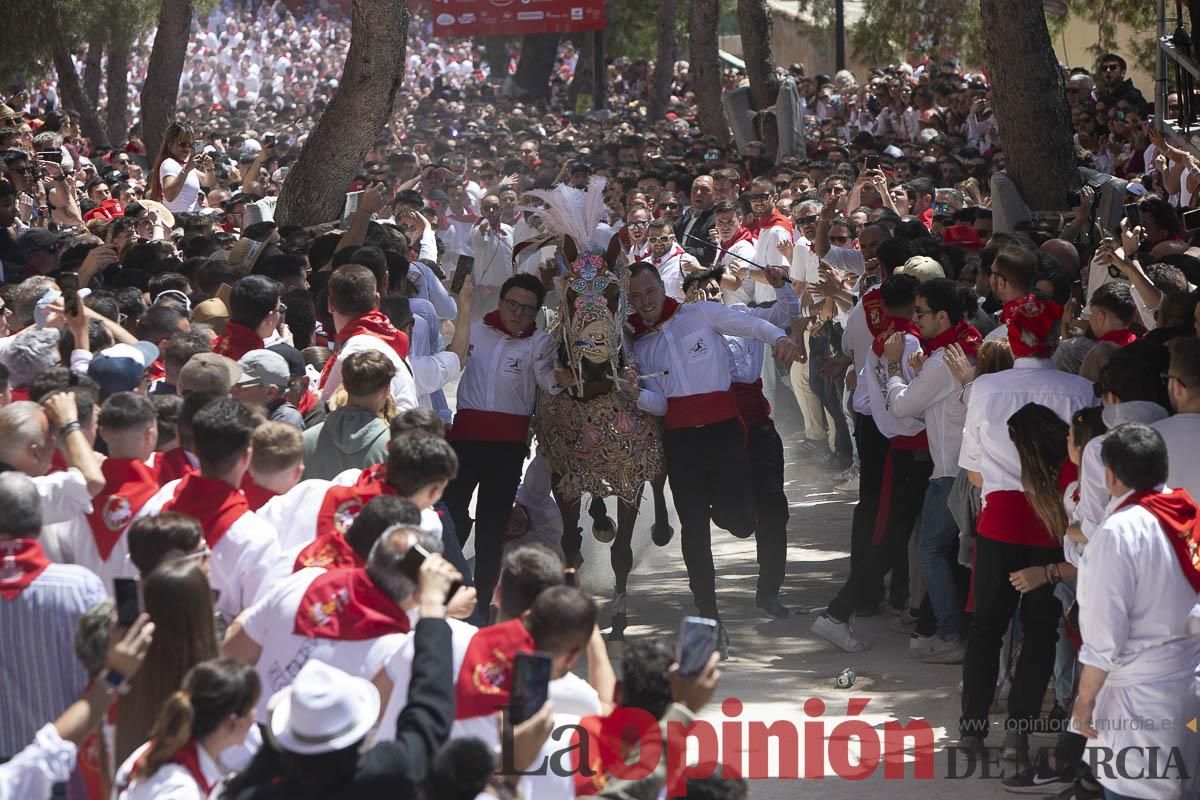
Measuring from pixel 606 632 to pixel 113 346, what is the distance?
9.37ft

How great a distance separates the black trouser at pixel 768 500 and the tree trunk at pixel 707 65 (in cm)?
1595

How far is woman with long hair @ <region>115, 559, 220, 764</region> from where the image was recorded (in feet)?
13.0

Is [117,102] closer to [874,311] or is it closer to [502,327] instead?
[502,327]

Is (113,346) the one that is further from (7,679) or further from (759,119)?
(759,119)

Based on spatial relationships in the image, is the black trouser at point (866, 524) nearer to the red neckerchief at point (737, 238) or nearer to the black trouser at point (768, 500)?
the black trouser at point (768, 500)

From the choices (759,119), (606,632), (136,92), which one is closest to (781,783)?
(606,632)

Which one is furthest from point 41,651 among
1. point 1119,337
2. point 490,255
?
point 490,255

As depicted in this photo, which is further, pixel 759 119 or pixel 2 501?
pixel 759 119

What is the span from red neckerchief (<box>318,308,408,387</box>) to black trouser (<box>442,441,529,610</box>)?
0.80m

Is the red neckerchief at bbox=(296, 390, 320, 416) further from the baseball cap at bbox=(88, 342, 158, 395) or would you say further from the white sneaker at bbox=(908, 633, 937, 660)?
the white sneaker at bbox=(908, 633, 937, 660)

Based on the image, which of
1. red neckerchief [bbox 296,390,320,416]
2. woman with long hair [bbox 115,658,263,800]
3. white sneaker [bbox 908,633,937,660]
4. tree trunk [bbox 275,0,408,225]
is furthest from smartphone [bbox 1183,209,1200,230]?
woman with long hair [bbox 115,658,263,800]

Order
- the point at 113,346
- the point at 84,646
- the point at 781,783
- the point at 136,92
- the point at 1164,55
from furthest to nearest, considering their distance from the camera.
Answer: the point at 136,92 → the point at 1164,55 → the point at 113,346 → the point at 781,783 → the point at 84,646

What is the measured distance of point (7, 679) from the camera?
456 centimetres

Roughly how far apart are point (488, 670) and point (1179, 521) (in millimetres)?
2185
